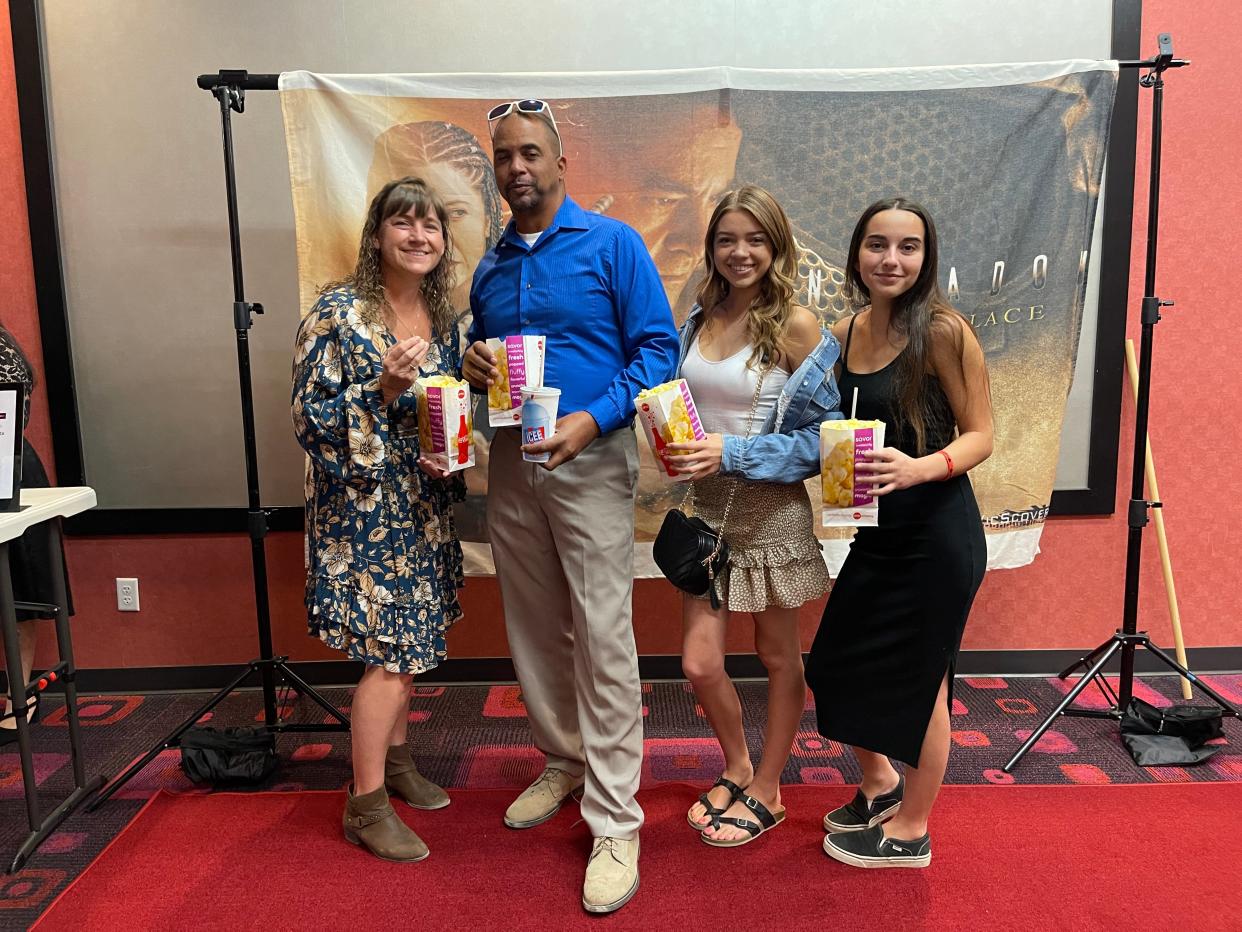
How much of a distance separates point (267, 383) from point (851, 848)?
244 cm

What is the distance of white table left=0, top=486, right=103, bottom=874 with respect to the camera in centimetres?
217

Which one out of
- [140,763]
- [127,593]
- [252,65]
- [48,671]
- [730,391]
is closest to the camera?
[730,391]

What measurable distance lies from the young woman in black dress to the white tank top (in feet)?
0.59

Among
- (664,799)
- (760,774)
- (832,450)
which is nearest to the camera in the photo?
(832,450)

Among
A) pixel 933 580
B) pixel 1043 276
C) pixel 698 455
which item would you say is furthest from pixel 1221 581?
pixel 698 455

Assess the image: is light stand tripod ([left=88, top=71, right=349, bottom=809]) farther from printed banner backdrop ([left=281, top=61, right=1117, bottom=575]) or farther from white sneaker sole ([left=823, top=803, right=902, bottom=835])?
white sneaker sole ([left=823, top=803, right=902, bottom=835])

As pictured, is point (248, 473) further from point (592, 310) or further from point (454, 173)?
point (592, 310)

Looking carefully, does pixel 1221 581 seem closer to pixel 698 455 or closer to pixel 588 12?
pixel 698 455

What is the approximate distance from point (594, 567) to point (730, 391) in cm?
53

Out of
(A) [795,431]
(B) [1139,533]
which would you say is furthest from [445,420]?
(B) [1139,533]

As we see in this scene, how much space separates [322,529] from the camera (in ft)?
7.11

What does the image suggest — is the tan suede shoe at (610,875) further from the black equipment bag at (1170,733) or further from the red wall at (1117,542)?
the black equipment bag at (1170,733)

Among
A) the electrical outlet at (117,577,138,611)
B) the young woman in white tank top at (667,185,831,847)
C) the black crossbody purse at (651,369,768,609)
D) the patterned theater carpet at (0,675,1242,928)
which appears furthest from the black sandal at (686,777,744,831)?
the electrical outlet at (117,577,138,611)

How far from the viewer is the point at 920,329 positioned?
1870 mm
